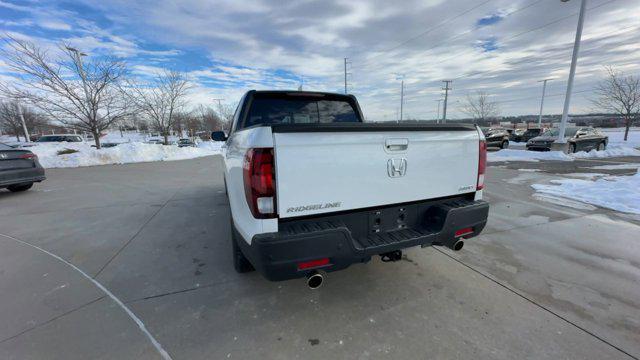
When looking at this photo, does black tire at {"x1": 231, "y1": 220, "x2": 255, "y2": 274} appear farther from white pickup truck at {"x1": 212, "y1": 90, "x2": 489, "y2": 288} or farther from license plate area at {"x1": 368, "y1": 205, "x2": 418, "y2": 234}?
license plate area at {"x1": 368, "y1": 205, "x2": 418, "y2": 234}

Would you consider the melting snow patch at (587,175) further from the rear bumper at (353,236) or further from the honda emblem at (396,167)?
the honda emblem at (396,167)

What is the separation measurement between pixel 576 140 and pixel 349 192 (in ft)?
65.2

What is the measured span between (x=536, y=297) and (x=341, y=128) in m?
2.55

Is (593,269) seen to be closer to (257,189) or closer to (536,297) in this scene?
(536,297)

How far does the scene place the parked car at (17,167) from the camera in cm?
717

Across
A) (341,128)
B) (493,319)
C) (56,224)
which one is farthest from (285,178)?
(56,224)

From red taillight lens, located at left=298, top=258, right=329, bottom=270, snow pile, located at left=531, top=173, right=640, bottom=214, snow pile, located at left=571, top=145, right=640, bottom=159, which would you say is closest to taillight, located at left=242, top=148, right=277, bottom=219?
red taillight lens, located at left=298, top=258, right=329, bottom=270

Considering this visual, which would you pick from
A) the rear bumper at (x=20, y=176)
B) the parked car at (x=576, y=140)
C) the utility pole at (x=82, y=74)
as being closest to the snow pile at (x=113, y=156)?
the utility pole at (x=82, y=74)

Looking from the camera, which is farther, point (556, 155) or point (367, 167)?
point (556, 155)

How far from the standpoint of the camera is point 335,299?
109 inches

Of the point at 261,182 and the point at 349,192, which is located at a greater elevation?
the point at 261,182

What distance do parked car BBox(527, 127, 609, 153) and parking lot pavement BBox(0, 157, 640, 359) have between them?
1446 cm

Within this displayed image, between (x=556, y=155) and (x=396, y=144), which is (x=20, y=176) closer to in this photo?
(x=396, y=144)

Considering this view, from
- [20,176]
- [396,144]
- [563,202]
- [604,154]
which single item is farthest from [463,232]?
[604,154]
